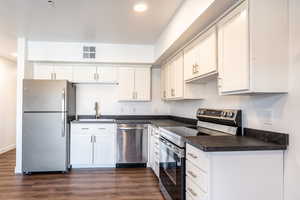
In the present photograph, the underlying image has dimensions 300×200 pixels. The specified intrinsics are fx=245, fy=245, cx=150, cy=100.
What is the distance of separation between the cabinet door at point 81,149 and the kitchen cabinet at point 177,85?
177cm

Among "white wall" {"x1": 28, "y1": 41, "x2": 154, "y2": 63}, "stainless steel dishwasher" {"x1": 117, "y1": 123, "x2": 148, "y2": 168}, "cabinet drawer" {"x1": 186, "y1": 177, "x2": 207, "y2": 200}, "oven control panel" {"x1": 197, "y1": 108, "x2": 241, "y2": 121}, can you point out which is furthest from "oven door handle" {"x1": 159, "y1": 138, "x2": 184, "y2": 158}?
"white wall" {"x1": 28, "y1": 41, "x2": 154, "y2": 63}

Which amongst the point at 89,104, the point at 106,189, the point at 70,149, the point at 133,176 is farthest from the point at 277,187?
the point at 89,104

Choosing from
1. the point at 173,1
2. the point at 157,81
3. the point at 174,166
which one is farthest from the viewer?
the point at 157,81

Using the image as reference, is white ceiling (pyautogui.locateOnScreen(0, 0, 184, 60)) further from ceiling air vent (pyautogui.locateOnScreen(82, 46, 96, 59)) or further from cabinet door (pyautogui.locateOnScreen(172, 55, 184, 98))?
cabinet door (pyautogui.locateOnScreen(172, 55, 184, 98))

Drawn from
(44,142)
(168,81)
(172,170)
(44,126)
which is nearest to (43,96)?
(44,126)

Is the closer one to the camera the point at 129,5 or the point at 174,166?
the point at 174,166

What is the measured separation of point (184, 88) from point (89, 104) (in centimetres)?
256

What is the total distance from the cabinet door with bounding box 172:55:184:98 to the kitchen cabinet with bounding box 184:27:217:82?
22 centimetres

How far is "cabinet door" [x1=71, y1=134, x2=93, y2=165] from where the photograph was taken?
471cm

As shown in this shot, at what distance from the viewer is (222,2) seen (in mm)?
2160

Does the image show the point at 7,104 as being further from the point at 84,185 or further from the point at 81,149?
the point at 84,185

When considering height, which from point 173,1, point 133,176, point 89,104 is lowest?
point 133,176

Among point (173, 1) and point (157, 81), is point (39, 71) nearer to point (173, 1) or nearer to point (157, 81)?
point (157, 81)

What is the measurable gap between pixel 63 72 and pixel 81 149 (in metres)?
1.63
